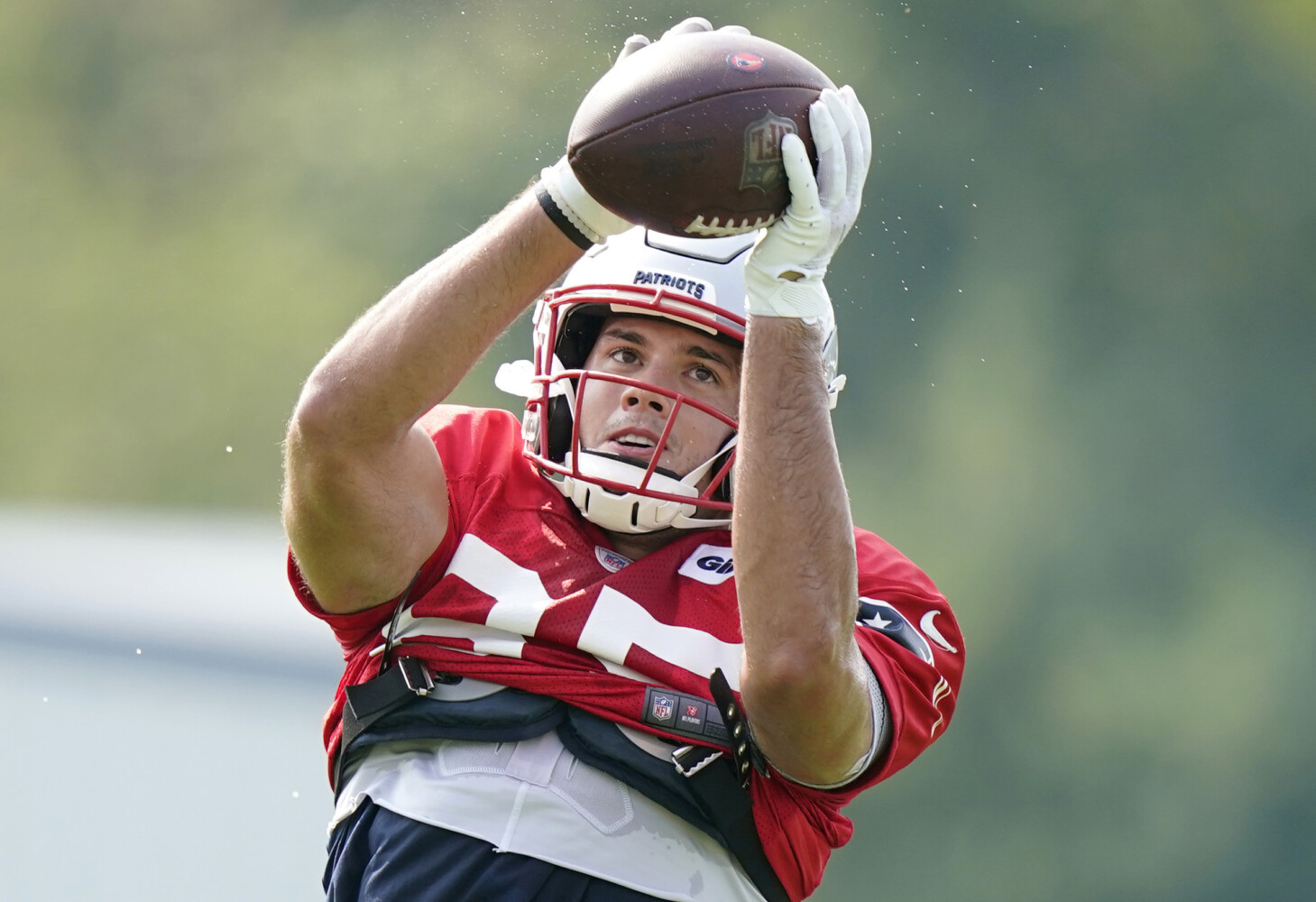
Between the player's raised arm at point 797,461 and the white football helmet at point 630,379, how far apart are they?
32cm

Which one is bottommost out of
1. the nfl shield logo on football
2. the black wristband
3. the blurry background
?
the blurry background

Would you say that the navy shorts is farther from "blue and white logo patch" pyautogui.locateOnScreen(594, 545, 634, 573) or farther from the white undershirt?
"blue and white logo patch" pyautogui.locateOnScreen(594, 545, 634, 573)

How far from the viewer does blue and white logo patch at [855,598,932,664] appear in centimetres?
197

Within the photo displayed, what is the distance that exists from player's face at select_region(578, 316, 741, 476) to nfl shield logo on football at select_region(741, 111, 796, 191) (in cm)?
49

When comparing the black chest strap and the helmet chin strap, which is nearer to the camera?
the black chest strap

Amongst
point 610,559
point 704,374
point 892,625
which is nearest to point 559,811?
point 610,559

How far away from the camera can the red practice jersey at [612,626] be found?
1.88 meters

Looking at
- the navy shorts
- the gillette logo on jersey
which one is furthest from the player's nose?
the navy shorts

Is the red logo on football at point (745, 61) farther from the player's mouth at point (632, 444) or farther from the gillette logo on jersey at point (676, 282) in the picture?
the player's mouth at point (632, 444)

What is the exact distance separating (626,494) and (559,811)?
44 cm

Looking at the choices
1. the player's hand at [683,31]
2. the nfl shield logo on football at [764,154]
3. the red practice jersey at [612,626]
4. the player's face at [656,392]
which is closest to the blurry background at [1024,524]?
the red practice jersey at [612,626]

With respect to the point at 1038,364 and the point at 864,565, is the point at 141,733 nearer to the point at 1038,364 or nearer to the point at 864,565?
the point at 864,565

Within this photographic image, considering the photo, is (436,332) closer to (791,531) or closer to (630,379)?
(630,379)

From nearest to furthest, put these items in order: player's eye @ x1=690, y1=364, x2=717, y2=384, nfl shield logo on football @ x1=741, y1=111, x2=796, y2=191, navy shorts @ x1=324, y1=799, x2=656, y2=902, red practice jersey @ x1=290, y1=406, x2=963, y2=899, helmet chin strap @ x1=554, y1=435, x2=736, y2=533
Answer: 1. nfl shield logo on football @ x1=741, y1=111, x2=796, y2=191
2. navy shorts @ x1=324, y1=799, x2=656, y2=902
3. red practice jersey @ x1=290, y1=406, x2=963, y2=899
4. helmet chin strap @ x1=554, y1=435, x2=736, y2=533
5. player's eye @ x1=690, y1=364, x2=717, y2=384
